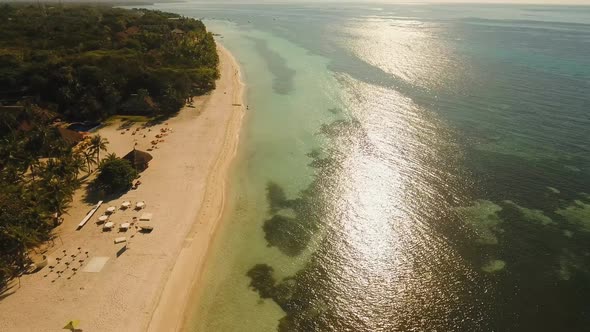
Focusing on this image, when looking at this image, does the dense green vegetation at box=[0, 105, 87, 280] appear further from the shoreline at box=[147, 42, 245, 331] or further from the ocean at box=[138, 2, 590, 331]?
the ocean at box=[138, 2, 590, 331]

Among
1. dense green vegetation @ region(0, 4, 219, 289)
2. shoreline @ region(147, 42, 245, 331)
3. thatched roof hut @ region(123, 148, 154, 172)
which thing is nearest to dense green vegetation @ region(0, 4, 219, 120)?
dense green vegetation @ region(0, 4, 219, 289)

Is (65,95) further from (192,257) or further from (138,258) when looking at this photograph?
(192,257)

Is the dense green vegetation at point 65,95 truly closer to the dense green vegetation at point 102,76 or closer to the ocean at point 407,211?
the dense green vegetation at point 102,76

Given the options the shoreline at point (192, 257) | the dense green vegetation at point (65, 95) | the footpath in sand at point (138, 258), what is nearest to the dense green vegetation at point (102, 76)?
the dense green vegetation at point (65, 95)

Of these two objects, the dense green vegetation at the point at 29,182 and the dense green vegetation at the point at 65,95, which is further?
the dense green vegetation at the point at 65,95

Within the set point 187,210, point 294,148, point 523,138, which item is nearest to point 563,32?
point 523,138
